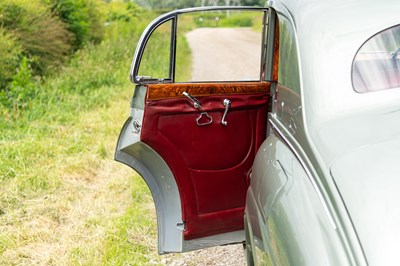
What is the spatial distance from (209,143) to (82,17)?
44.0 ft

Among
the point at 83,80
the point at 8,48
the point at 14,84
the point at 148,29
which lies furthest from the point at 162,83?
the point at 83,80

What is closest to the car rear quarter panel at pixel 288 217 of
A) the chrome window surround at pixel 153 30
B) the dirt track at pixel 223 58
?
the chrome window surround at pixel 153 30

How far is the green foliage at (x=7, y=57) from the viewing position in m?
9.52

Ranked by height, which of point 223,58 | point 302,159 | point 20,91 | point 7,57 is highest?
point 223,58

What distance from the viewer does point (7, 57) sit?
9633 mm

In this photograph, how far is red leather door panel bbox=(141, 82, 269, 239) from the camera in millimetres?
3123

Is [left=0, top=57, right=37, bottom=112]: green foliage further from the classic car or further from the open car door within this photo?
the open car door

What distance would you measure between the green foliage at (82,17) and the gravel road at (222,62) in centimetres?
298

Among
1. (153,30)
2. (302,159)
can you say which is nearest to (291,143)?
(302,159)

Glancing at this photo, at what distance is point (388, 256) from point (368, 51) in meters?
1.04

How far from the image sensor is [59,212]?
4.88 meters

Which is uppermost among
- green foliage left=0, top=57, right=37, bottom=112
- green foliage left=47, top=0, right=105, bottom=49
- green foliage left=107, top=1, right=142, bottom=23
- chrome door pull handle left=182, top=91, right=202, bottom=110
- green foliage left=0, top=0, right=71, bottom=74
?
green foliage left=107, top=1, right=142, bottom=23

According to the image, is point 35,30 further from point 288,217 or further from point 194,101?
point 288,217

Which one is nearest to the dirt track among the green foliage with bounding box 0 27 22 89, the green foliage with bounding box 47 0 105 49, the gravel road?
the gravel road
